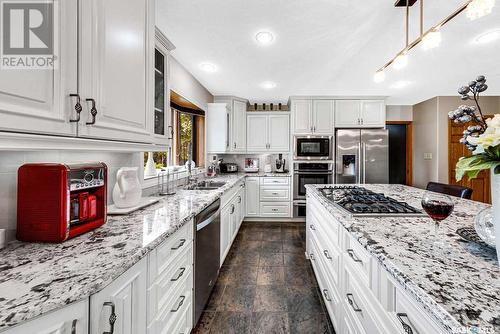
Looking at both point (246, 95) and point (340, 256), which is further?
point (246, 95)

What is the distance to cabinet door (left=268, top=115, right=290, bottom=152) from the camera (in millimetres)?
4660

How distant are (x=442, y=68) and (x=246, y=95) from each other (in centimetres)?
295

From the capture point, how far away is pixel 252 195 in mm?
4336

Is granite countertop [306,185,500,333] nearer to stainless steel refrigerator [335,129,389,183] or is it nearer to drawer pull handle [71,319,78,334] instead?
drawer pull handle [71,319,78,334]

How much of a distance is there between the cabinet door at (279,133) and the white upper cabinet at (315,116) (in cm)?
34

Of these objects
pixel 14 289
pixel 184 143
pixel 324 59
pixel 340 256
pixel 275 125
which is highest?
pixel 324 59

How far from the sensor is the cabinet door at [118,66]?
947 mm

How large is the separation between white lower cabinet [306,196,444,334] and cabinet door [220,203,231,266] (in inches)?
39.8

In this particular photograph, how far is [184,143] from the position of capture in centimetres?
350

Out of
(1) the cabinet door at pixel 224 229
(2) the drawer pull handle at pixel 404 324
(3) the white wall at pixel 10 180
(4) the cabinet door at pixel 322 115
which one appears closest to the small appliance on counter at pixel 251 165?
(4) the cabinet door at pixel 322 115

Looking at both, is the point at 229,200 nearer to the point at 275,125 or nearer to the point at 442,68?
Result: the point at 275,125

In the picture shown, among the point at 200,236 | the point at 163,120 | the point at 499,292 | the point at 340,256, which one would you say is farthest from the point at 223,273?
the point at 499,292

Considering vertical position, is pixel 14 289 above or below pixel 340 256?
above

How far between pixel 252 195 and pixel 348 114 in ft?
7.91
